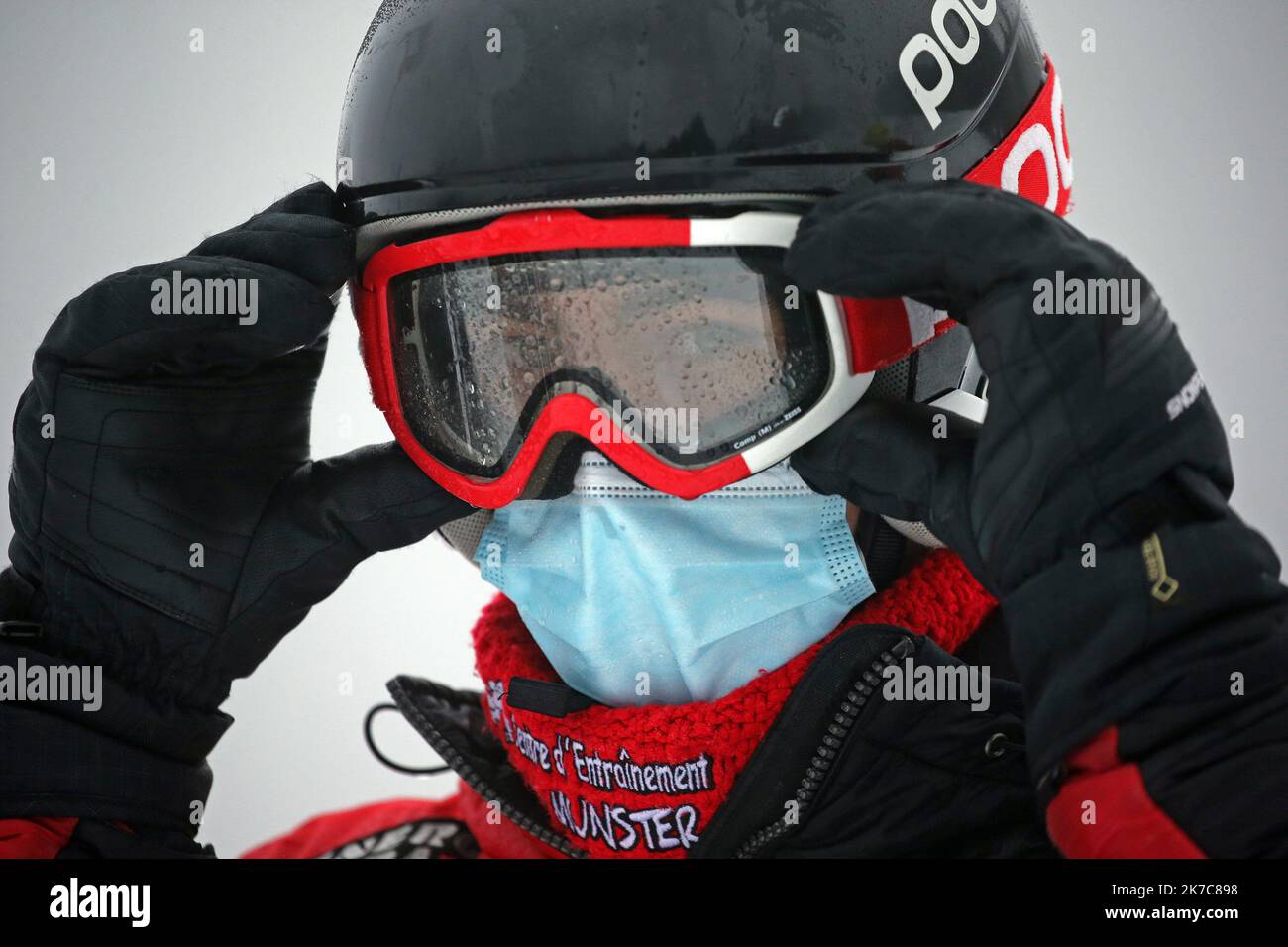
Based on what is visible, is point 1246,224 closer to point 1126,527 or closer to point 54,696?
point 1126,527

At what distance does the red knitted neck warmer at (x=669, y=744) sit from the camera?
1386mm

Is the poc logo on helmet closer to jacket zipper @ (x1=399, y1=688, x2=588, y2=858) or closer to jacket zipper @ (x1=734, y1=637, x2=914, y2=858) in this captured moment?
jacket zipper @ (x1=734, y1=637, x2=914, y2=858)

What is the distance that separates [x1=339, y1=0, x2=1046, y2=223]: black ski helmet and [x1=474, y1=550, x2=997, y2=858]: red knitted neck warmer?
47cm

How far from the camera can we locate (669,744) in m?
1.38

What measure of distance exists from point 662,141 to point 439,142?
237 mm

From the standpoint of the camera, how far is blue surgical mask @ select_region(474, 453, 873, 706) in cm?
142

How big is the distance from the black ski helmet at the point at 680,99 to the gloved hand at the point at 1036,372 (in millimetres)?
99

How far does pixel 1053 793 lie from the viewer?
1.09 m

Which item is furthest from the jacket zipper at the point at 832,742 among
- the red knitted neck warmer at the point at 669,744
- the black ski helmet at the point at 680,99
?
the black ski helmet at the point at 680,99

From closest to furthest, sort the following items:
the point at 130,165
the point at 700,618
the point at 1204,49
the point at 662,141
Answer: the point at 662,141 → the point at 700,618 → the point at 1204,49 → the point at 130,165

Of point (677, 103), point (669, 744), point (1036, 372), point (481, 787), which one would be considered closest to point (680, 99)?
point (677, 103)

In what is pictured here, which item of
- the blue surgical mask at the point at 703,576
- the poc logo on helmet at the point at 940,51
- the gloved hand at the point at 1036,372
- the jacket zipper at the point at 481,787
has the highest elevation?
the poc logo on helmet at the point at 940,51

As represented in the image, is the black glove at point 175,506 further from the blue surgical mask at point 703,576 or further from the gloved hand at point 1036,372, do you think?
the gloved hand at point 1036,372

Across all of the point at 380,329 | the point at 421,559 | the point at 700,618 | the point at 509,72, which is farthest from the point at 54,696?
the point at 421,559
